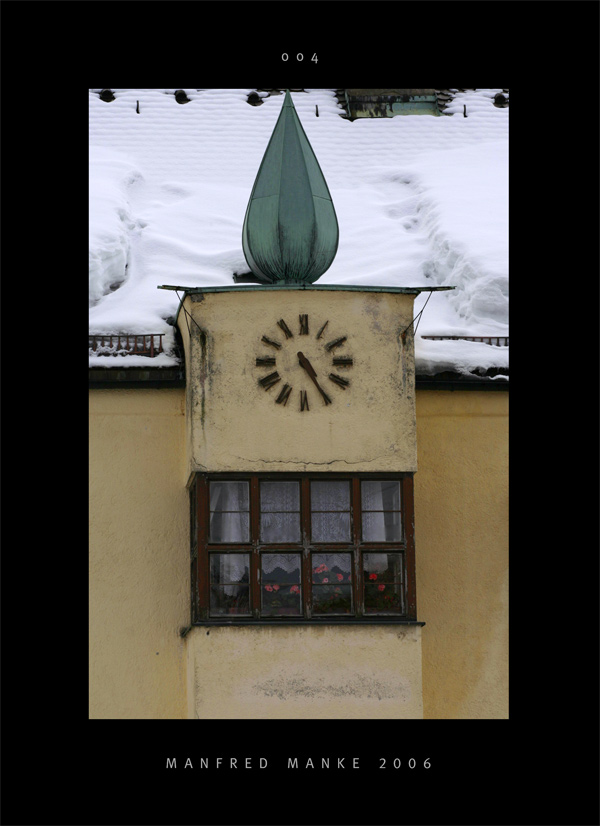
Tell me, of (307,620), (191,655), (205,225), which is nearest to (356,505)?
(307,620)

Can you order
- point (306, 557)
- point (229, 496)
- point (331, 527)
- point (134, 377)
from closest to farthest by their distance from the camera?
point (306, 557)
point (331, 527)
point (229, 496)
point (134, 377)

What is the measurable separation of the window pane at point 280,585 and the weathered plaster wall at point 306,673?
185mm

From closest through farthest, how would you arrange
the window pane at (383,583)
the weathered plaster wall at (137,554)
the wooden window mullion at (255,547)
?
the wooden window mullion at (255,547)
the window pane at (383,583)
the weathered plaster wall at (137,554)

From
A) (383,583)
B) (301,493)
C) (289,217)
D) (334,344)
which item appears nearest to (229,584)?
(301,493)

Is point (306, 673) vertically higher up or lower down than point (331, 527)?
lower down

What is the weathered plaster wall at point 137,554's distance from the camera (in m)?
12.9

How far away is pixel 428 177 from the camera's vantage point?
16984 millimetres

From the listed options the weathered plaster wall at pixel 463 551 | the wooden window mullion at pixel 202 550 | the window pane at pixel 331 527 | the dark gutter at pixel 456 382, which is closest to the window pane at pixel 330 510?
the window pane at pixel 331 527

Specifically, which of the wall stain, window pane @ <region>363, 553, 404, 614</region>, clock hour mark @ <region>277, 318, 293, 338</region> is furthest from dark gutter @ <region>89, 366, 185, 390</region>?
the wall stain

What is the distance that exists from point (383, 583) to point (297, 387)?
5.94ft

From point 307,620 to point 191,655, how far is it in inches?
40.9

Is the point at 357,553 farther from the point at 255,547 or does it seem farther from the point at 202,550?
the point at 202,550

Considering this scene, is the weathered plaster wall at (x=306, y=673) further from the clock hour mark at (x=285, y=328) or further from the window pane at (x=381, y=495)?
the clock hour mark at (x=285, y=328)

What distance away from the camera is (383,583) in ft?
41.0
